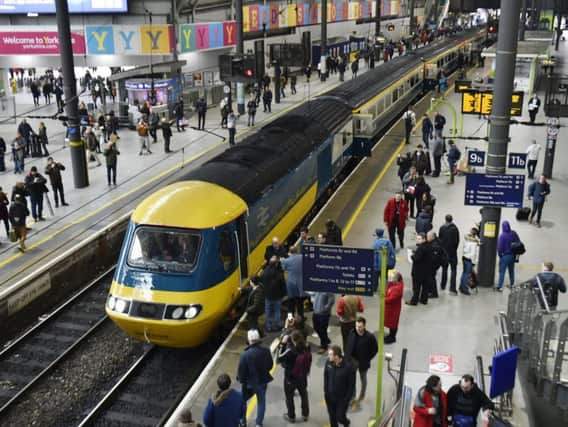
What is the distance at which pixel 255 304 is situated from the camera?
1191 centimetres

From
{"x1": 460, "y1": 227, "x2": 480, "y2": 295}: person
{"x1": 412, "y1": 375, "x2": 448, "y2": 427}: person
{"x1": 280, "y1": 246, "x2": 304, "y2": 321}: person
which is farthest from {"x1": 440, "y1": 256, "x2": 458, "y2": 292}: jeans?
{"x1": 412, "y1": 375, "x2": 448, "y2": 427}: person

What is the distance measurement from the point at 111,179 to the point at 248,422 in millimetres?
15197

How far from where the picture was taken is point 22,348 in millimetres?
13094

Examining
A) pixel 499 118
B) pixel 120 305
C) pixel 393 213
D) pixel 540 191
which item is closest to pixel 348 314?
pixel 120 305

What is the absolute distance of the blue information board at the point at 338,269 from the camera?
884 centimetres

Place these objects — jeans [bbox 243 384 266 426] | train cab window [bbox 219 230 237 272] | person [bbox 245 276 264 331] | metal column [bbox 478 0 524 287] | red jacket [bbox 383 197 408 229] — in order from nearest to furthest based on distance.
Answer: jeans [bbox 243 384 266 426], train cab window [bbox 219 230 237 272], person [bbox 245 276 264 331], metal column [bbox 478 0 524 287], red jacket [bbox 383 197 408 229]

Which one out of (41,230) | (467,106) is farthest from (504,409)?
(467,106)

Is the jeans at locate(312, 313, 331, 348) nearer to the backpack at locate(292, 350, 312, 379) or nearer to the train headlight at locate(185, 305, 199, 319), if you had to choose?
the train headlight at locate(185, 305, 199, 319)

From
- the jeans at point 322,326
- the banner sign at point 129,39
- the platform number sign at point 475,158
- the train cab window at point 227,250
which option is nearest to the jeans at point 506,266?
the platform number sign at point 475,158

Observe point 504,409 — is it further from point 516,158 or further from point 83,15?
point 83,15

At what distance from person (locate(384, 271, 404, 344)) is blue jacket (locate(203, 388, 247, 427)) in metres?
3.97

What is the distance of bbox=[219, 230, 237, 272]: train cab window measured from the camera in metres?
11.5

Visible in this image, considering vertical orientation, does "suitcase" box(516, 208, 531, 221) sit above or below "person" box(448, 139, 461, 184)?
below

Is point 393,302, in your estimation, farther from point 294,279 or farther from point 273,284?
point 273,284
